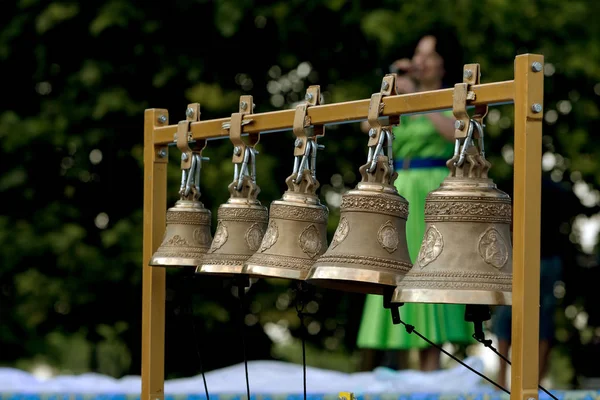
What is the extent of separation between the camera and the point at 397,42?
8.76 m

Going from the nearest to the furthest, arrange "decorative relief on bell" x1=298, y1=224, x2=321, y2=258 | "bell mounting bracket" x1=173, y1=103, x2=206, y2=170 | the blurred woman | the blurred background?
1. "decorative relief on bell" x1=298, y1=224, x2=321, y2=258
2. "bell mounting bracket" x1=173, y1=103, x2=206, y2=170
3. the blurred woman
4. the blurred background

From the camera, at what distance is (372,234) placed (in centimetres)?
363

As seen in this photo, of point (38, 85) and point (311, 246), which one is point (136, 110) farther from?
point (311, 246)

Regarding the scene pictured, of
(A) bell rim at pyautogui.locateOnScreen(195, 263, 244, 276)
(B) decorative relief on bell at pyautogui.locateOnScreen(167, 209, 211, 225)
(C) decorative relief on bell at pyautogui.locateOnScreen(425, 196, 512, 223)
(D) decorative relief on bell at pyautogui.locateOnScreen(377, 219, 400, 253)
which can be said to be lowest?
→ (A) bell rim at pyautogui.locateOnScreen(195, 263, 244, 276)

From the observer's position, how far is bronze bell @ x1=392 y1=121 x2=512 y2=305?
3377 millimetres

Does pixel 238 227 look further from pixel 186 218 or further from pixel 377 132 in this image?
pixel 377 132

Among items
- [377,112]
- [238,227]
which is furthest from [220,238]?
[377,112]

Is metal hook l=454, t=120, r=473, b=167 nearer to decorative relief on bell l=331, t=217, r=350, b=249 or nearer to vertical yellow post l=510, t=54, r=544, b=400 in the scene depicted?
vertical yellow post l=510, t=54, r=544, b=400

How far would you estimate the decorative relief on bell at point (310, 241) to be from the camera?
3947mm

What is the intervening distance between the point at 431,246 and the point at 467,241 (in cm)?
9

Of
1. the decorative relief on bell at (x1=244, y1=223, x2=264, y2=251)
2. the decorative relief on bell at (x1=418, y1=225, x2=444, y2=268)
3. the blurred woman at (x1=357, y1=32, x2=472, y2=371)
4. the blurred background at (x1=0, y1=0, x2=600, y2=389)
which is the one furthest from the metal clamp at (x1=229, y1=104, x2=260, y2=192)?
the blurred background at (x1=0, y1=0, x2=600, y2=389)

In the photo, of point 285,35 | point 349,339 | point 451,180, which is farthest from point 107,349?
point 451,180

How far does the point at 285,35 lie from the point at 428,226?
5.84 m

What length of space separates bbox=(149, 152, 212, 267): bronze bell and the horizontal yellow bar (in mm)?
157
